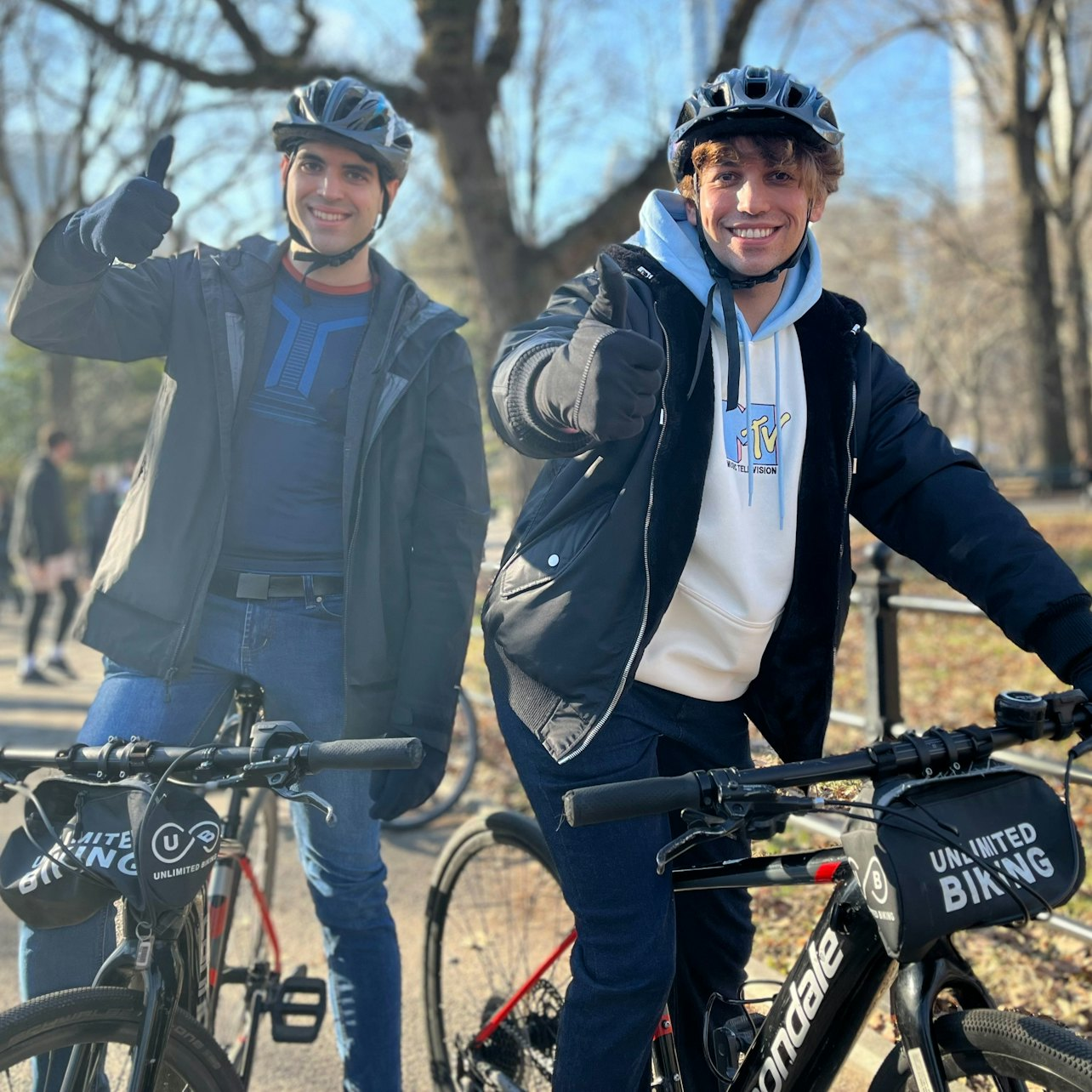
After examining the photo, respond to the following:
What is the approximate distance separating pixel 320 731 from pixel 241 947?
822 millimetres

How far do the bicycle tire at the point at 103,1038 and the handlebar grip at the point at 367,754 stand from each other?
53cm

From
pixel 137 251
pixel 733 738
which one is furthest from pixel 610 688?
pixel 137 251

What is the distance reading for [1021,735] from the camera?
174 cm

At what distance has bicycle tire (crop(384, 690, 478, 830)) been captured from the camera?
551cm

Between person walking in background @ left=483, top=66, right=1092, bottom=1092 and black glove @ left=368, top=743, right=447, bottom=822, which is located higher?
→ person walking in background @ left=483, top=66, right=1092, bottom=1092

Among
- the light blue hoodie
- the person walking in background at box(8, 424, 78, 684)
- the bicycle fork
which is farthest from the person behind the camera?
the person walking in background at box(8, 424, 78, 684)

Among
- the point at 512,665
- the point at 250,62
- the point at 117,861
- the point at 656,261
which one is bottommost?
the point at 117,861

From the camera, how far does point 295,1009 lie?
2828 millimetres

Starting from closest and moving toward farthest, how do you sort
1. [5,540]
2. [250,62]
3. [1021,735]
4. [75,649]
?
[1021,735]
[250,62]
[75,649]
[5,540]

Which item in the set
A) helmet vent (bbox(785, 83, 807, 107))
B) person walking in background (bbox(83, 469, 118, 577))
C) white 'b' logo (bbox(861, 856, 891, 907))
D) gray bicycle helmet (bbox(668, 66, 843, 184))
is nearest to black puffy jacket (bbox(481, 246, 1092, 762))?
gray bicycle helmet (bbox(668, 66, 843, 184))

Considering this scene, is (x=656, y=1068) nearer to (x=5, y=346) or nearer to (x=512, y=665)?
(x=512, y=665)

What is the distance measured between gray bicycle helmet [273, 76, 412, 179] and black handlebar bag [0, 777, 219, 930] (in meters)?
1.55

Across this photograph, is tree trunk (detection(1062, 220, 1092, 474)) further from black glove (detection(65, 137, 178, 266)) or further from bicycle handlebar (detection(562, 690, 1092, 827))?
black glove (detection(65, 137, 178, 266))

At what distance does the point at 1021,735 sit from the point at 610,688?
0.65m
